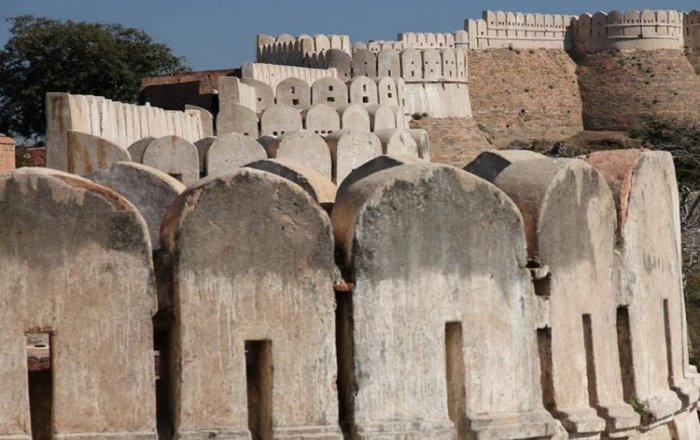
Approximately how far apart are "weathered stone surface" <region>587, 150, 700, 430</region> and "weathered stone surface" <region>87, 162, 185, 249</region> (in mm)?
2082

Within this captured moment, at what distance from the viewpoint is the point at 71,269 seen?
22.7ft

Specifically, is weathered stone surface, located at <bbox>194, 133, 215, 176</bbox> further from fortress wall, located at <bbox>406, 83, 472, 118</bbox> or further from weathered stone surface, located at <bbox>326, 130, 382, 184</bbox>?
fortress wall, located at <bbox>406, 83, 472, 118</bbox>

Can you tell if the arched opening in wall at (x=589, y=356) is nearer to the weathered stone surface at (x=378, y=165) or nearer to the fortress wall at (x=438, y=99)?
the weathered stone surface at (x=378, y=165)

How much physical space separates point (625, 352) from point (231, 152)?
291 inches

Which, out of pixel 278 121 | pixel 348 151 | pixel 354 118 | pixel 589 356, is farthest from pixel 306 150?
pixel 354 118

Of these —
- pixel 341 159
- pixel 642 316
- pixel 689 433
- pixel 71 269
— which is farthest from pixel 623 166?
pixel 341 159

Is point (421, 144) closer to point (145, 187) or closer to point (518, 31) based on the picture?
point (145, 187)

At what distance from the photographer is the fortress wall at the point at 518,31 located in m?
72.3

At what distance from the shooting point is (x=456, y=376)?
7730 mm

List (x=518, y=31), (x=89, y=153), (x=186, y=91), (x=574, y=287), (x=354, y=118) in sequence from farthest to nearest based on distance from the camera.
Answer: (x=518, y=31)
(x=186, y=91)
(x=354, y=118)
(x=89, y=153)
(x=574, y=287)

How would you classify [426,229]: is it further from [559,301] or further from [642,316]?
[642,316]

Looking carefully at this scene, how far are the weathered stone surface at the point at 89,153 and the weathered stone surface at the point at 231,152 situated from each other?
0.67m

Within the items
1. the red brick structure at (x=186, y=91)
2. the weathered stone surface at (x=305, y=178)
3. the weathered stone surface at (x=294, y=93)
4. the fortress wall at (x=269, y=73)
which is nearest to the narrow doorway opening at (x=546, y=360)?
the weathered stone surface at (x=305, y=178)

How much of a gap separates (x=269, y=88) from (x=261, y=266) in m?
28.1
